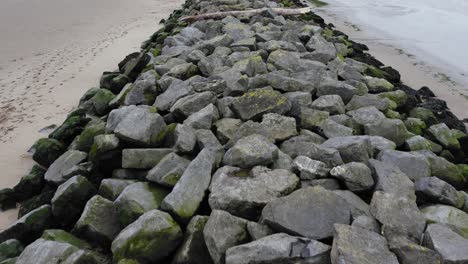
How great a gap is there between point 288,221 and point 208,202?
2.93 ft

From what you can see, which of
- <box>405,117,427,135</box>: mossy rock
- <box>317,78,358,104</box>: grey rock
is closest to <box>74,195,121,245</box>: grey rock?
<box>317,78,358,104</box>: grey rock

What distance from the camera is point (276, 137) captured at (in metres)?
5.11

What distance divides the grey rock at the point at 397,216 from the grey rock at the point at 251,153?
112 centimetres

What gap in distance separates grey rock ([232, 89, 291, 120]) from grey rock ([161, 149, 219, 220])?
125 cm

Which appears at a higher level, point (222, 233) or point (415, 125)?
point (222, 233)

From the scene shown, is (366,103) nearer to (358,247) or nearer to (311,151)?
(311,151)

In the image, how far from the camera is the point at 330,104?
6156 mm

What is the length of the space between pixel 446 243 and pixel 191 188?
7.42 feet

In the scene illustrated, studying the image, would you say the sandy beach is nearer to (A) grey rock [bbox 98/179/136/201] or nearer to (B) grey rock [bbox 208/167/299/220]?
(A) grey rock [bbox 98/179/136/201]

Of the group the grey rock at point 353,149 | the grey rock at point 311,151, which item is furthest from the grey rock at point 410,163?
the grey rock at point 311,151

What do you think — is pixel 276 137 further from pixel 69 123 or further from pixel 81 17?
pixel 81 17

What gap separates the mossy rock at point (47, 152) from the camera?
232 inches

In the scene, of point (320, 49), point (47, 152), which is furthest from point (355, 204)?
point (320, 49)

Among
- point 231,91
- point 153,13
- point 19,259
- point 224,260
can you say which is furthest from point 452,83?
point 153,13
